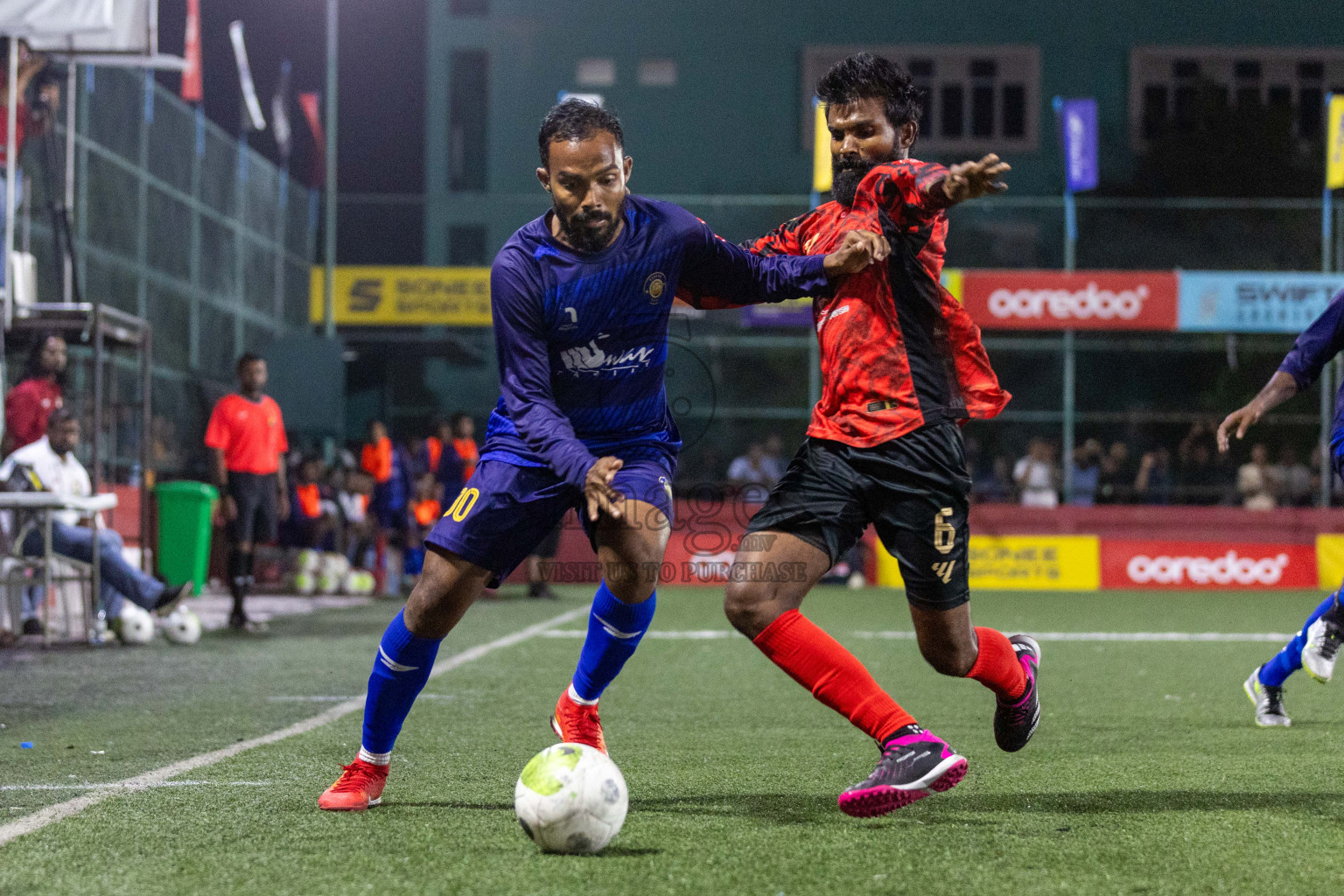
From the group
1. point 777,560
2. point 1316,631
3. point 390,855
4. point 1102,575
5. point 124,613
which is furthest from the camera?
point 1102,575

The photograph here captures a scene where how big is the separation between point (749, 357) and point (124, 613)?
41.2ft

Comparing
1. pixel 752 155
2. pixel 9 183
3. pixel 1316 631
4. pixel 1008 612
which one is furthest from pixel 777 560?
pixel 752 155

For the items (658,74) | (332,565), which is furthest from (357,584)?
(658,74)

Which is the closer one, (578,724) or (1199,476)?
(578,724)

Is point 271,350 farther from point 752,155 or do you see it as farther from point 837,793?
point 837,793

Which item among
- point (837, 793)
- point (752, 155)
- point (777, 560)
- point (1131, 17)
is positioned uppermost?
point (1131, 17)

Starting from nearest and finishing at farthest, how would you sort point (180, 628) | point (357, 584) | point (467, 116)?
point (180, 628) < point (357, 584) < point (467, 116)

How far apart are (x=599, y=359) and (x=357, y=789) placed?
1366 millimetres

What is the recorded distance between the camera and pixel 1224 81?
28.8 meters

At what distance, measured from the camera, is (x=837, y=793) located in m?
4.14

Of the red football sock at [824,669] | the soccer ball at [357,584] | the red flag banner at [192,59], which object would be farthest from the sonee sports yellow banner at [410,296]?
the red football sock at [824,669]

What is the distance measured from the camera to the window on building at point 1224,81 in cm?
2858

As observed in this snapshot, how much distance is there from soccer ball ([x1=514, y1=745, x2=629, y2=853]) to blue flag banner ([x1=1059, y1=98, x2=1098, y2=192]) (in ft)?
59.3

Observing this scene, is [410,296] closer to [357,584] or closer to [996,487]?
[357,584]
